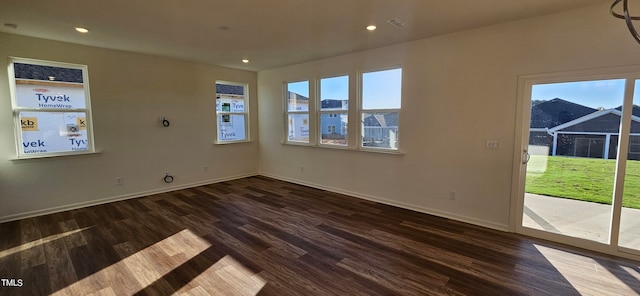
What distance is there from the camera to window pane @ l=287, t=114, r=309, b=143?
5781 millimetres

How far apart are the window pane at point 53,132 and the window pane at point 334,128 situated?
12.9 feet

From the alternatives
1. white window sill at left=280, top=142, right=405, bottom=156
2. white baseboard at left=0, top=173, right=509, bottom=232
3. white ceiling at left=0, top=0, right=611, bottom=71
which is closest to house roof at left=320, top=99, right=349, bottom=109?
white window sill at left=280, top=142, right=405, bottom=156

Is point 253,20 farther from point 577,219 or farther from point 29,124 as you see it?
point 577,219

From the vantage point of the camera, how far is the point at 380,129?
4598 mm

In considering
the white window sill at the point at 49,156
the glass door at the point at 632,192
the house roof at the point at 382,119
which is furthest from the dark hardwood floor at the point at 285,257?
the house roof at the point at 382,119

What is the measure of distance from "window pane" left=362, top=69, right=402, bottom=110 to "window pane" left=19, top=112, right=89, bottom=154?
4.51 m

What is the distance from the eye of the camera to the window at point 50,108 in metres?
3.83

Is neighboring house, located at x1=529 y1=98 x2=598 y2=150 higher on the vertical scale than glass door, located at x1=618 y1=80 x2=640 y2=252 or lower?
higher

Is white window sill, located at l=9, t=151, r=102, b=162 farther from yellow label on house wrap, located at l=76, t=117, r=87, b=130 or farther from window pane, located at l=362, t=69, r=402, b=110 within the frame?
window pane, located at l=362, t=69, r=402, b=110

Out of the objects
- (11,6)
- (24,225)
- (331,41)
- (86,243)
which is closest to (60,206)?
(24,225)

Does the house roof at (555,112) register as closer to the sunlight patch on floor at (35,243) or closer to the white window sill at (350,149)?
the white window sill at (350,149)

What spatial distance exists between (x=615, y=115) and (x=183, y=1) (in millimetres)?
4435

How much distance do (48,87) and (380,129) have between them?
198 inches

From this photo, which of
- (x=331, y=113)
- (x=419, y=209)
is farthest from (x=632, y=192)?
(x=331, y=113)
